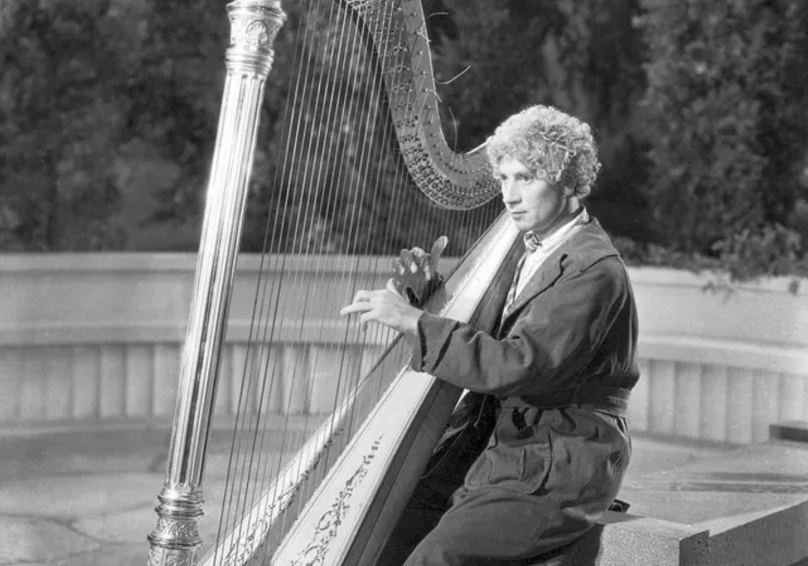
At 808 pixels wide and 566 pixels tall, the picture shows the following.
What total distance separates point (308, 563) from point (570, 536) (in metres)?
0.45

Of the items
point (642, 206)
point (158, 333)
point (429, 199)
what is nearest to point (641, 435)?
point (642, 206)

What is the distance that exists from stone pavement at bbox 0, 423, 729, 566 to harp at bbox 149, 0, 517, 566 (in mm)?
673

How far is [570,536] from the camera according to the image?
2051mm

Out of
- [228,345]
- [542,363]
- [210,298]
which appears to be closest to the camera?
[210,298]

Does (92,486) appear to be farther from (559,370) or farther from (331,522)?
(559,370)

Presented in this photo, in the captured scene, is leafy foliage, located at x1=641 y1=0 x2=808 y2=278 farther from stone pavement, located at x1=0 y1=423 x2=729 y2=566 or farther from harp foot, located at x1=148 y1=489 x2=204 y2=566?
harp foot, located at x1=148 y1=489 x2=204 y2=566

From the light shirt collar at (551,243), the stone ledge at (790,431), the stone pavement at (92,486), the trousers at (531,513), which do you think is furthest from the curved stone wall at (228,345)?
the trousers at (531,513)

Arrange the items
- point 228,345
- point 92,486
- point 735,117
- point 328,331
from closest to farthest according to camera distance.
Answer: point 328,331 < point 92,486 < point 228,345 < point 735,117

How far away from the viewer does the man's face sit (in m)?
2.07

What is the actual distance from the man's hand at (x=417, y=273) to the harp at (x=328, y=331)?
0.22 ft

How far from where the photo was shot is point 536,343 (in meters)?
1.97

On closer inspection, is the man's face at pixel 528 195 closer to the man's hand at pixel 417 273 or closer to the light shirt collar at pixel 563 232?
the light shirt collar at pixel 563 232

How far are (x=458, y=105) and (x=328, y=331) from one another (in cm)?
365

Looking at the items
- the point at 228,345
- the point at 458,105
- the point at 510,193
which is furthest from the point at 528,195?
the point at 458,105
